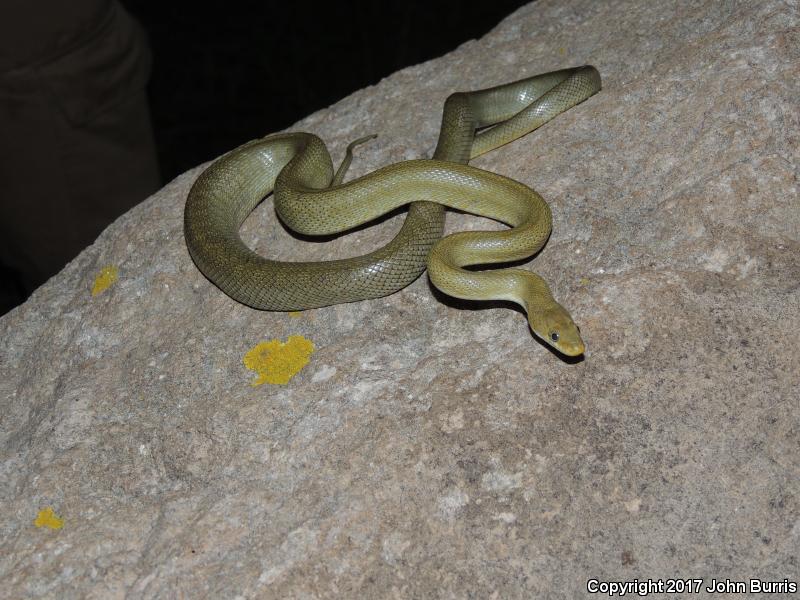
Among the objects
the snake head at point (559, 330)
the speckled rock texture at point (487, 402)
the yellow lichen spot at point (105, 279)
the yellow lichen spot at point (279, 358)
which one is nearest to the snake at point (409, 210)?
the snake head at point (559, 330)

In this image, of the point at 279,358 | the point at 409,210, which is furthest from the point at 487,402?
the point at 409,210

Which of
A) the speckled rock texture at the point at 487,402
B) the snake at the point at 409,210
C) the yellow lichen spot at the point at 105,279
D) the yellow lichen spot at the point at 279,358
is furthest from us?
the yellow lichen spot at the point at 105,279

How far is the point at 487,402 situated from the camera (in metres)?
3.80

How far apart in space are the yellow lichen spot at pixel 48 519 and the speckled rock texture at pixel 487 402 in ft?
0.11

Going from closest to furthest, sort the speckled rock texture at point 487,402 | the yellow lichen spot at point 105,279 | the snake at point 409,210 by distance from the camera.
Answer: the speckled rock texture at point 487,402 → the snake at point 409,210 → the yellow lichen spot at point 105,279

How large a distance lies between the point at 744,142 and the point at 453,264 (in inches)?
69.3

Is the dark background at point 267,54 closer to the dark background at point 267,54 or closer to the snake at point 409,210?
the dark background at point 267,54

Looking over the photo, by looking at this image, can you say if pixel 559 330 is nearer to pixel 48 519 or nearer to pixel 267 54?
pixel 48 519

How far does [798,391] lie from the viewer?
141 inches

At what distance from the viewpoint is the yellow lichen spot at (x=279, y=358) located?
420cm

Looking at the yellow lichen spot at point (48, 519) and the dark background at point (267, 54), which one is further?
the dark background at point (267, 54)

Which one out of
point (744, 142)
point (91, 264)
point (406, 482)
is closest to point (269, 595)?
point (406, 482)

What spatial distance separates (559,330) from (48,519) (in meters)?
2.64

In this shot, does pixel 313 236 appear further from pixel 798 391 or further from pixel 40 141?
pixel 40 141
